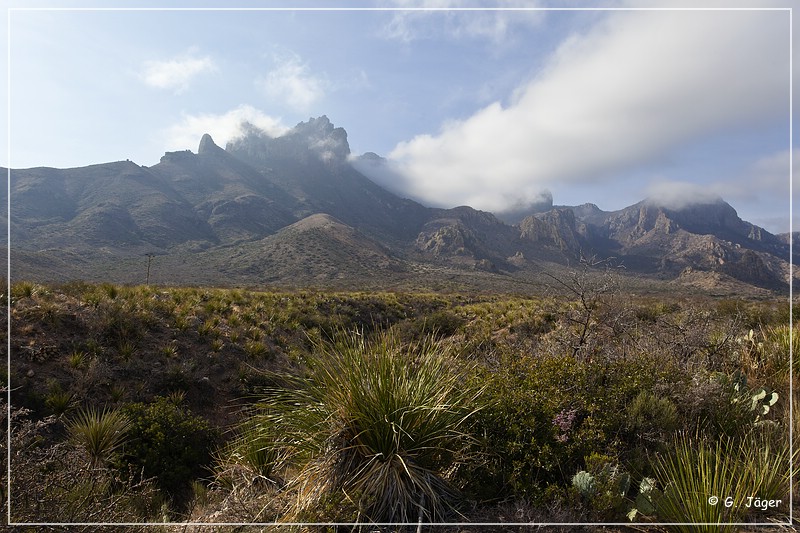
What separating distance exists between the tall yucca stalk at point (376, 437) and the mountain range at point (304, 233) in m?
5.57

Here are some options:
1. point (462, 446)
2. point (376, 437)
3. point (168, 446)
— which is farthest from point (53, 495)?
point (462, 446)

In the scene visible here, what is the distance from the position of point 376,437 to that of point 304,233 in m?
85.9

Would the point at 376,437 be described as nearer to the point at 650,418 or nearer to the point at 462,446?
the point at 462,446

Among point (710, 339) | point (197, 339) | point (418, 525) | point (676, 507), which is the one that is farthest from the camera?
point (197, 339)

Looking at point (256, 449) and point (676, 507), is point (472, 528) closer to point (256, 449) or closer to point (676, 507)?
point (676, 507)

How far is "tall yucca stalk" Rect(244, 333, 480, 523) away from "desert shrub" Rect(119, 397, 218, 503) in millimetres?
3206

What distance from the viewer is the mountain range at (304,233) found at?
48625mm

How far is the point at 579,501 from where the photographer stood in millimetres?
3111

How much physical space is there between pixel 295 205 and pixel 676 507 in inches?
A: 5737

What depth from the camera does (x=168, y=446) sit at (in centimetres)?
636

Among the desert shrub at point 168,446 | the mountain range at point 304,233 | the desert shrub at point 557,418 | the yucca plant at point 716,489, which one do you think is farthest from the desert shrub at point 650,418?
the desert shrub at point 168,446

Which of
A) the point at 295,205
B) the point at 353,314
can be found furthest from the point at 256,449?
the point at 295,205

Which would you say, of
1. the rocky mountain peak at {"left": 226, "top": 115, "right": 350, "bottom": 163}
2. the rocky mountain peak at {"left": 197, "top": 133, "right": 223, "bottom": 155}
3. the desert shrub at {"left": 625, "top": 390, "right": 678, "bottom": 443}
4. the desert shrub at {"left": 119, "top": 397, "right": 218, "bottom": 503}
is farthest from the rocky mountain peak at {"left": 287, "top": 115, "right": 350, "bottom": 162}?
the desert shrub at {"left": 625, "top": 390, "right": 678, "bottom": 443}

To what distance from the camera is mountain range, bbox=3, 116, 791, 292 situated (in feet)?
160
